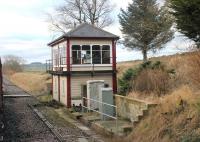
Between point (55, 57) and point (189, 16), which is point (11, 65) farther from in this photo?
point (189, 16)

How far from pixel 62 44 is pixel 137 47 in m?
25.6

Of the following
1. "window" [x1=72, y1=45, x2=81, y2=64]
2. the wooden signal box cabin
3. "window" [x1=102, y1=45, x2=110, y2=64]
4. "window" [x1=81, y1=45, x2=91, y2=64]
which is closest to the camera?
the wooden signal box cabin

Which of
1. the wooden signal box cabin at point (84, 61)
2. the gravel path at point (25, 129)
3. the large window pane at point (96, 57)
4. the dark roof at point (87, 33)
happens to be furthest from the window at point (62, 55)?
the gravel path at point (25, 129)

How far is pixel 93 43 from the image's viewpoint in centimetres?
3266

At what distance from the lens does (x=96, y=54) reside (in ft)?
108

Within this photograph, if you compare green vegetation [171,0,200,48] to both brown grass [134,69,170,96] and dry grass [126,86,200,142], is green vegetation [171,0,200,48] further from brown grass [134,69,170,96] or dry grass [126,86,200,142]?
dry grass [126,86,200,142]

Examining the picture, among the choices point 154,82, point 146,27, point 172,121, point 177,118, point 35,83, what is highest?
point 146,27

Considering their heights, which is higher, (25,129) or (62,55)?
(62,55)

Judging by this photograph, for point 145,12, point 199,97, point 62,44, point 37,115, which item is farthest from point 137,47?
point 199,97

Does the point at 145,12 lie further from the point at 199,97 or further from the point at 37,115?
the point at 199,97

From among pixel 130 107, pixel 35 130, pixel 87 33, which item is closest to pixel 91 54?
pixel 87 33

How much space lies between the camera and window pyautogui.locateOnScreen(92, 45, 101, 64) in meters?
32.7

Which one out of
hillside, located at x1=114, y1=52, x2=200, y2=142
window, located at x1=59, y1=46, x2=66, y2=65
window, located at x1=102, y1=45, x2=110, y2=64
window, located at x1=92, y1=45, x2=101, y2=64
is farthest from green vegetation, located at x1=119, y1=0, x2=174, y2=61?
hillside, located at x1=114, y1=52, x2=200, y2=142

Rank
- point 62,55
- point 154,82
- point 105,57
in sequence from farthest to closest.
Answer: point 62,55
point 105,57
point 154,82
